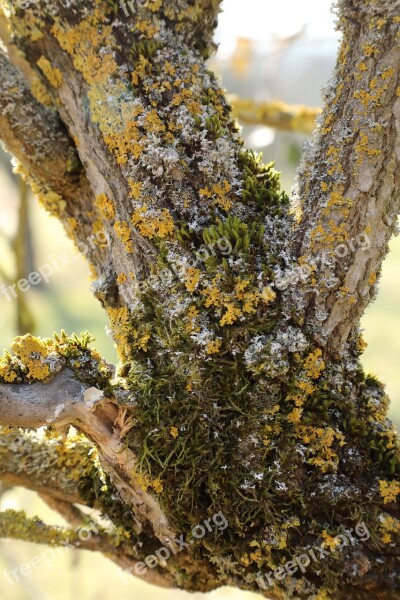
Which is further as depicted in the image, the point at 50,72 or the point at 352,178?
the point at 50,72

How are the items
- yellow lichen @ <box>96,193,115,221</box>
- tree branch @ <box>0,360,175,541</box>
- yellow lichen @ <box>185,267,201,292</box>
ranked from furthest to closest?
yellow lichen @ <box>96,193,115,221</box> < yellow lichen @ <box>185,267,201,292</box> < tree branch @ <box>0,360,175,541</box>

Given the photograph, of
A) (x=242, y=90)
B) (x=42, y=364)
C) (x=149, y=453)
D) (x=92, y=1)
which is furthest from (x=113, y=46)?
(x=242, y=90)

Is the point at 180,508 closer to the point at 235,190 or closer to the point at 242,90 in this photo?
the point at 235,190

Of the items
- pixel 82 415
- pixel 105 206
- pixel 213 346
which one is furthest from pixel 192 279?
pixel 82 415

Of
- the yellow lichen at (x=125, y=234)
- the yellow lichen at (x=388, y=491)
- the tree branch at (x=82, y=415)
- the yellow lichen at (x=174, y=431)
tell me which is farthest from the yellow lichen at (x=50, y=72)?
the yellow lichen at (x=388, y=491)

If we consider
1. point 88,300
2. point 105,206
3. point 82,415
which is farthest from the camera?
point 88,300

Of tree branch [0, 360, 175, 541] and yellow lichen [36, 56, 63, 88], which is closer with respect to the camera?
tree branch [0, 360, 175, 541]

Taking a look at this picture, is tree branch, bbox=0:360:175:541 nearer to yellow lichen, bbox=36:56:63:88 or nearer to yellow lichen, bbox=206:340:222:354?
yellow lichen, bbox=206:340:222:354

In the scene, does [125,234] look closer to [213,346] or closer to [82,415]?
[213,346]

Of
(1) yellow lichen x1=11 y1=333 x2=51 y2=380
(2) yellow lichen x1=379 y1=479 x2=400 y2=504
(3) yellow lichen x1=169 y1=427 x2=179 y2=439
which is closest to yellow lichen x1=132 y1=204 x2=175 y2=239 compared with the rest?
(1) yellow lichen x1=11 y1=333 x2=51 y2=380

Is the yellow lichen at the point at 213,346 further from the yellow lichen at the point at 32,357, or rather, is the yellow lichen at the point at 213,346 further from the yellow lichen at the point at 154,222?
the yellow lichen at the point at 32,357

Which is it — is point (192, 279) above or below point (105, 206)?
below
